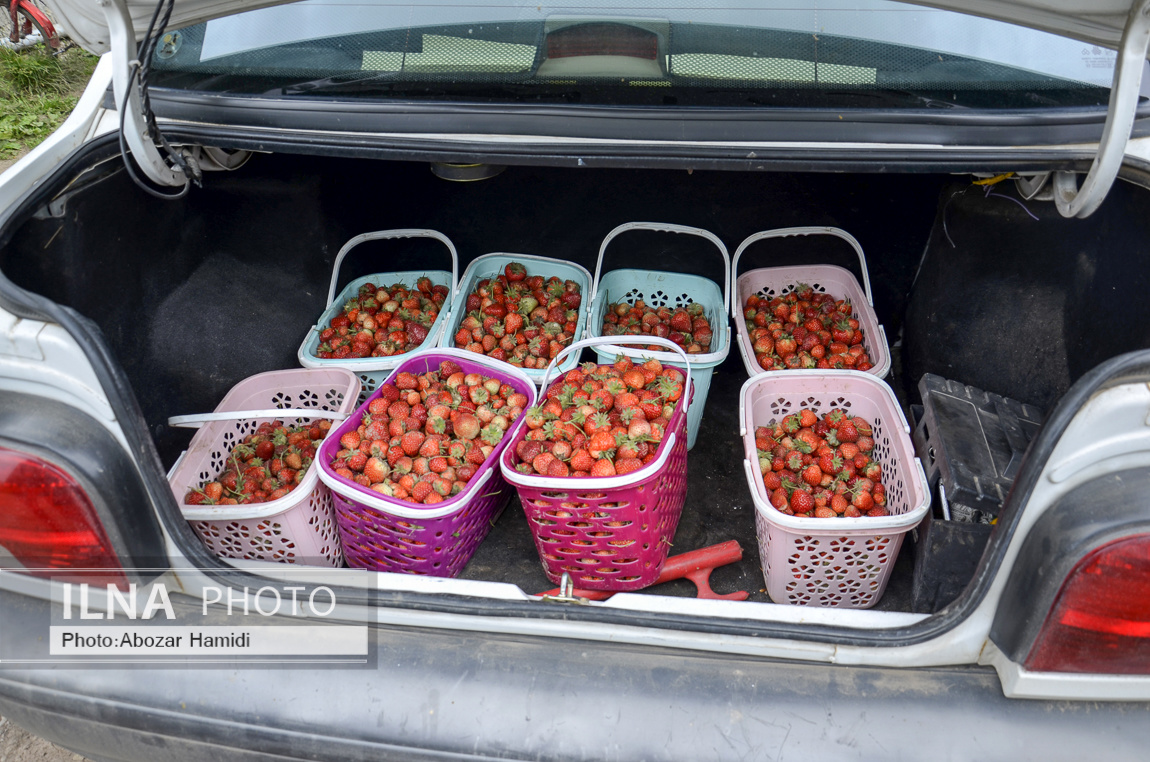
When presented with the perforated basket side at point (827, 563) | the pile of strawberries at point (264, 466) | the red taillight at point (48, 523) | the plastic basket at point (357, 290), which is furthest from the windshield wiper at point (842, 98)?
the pile of strawberries at point (264, 466)

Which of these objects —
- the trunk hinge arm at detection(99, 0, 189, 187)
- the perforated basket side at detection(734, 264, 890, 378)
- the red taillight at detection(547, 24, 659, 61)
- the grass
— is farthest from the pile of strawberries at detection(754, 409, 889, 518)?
the grass

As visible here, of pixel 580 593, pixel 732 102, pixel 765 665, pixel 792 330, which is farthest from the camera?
pixel 792 330

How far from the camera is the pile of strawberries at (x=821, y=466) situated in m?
2.14

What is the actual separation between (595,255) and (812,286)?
2.90 feet

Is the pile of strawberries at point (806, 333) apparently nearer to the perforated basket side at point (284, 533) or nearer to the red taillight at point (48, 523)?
the perforated basket side at point (284, 533)

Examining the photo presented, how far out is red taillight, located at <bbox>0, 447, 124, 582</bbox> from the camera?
127cm

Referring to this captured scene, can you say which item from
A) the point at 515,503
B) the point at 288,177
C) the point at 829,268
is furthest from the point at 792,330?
the point at 288,177

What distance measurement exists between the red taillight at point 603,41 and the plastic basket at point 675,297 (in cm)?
91

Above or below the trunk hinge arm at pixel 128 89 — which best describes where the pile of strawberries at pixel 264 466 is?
below

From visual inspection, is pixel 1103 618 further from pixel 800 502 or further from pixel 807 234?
pixel 807 234

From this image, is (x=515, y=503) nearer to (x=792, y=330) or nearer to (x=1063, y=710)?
(x=792, y=330)

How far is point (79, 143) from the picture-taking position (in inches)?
69.1

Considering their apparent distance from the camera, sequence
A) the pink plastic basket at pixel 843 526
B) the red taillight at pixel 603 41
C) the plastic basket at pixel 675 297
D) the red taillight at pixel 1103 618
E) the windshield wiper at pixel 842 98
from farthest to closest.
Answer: the plastic basket at pixel 675 297 < the pink plastic basket at pixel 843 526 < the red taillight at pixel 603 41 < the windshield wiper at pixel 842 98 < the red taillight at pixel 1103 618

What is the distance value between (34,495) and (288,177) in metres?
1.49
